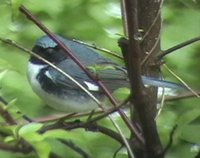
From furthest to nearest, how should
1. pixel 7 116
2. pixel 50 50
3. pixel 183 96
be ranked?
1. pixel 50 50
2. pixel 183 96
3. pixel 7 116

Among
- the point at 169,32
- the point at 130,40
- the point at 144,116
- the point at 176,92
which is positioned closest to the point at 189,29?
the point at 169,32

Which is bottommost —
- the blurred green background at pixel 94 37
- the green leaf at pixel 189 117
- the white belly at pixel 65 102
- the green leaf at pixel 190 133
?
the white belly at pixel 65 102

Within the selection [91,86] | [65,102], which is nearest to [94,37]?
[91,86]

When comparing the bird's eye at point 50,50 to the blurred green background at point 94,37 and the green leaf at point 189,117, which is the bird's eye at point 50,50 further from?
the green leaf at point 189,117

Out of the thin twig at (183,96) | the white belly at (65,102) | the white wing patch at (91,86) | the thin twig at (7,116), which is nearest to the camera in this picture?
the thin twig at (7,116)

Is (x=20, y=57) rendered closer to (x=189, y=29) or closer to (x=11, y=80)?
(x=11, y=80)

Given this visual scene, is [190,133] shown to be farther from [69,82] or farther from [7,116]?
[69,82]

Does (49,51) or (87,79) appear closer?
(87,79)

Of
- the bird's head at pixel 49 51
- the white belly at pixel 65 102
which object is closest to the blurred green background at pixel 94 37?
the white belly at pixel 65 102

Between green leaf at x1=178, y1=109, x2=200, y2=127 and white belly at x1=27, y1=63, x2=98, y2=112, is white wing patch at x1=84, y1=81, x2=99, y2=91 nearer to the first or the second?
white belly at x1=27, y1=63, x2=98, y2=112
